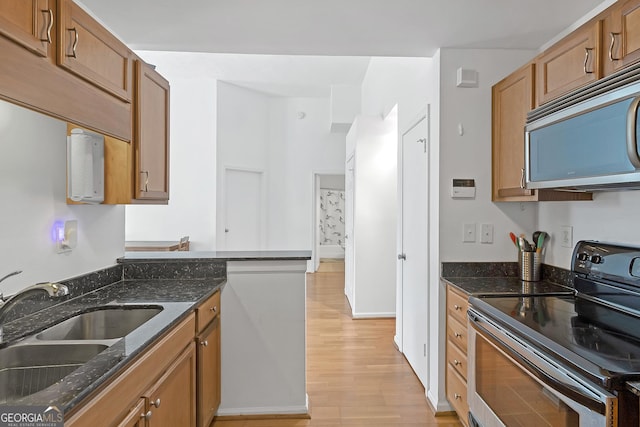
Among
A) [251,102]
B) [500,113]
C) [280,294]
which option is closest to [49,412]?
[280,294]

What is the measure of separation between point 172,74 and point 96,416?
5.62m

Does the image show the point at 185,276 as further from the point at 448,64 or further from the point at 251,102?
the point at 251,102

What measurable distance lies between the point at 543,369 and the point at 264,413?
1.71 m

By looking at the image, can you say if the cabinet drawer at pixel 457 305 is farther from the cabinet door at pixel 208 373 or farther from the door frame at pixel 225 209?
the door frame at pixel 225 209

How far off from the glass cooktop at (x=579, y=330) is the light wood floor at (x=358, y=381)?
40.8 inches

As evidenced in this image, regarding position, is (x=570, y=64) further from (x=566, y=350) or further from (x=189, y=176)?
(x=189, y=176)

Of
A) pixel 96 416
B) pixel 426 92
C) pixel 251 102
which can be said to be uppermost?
pixel 251 102

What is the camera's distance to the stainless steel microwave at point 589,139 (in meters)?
1.25

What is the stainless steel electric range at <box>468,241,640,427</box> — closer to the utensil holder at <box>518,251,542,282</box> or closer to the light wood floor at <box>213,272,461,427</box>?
the utensil holder at <box>518,251,542,282</box>

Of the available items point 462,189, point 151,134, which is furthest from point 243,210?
point 462,189

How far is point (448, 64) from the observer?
2457 mm

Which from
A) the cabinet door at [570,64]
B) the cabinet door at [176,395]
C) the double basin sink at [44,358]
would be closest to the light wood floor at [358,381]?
the cabinet door at [176,395]

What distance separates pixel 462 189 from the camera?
2.44 meters

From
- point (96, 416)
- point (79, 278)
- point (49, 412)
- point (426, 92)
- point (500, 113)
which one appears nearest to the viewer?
point (49, 412)
